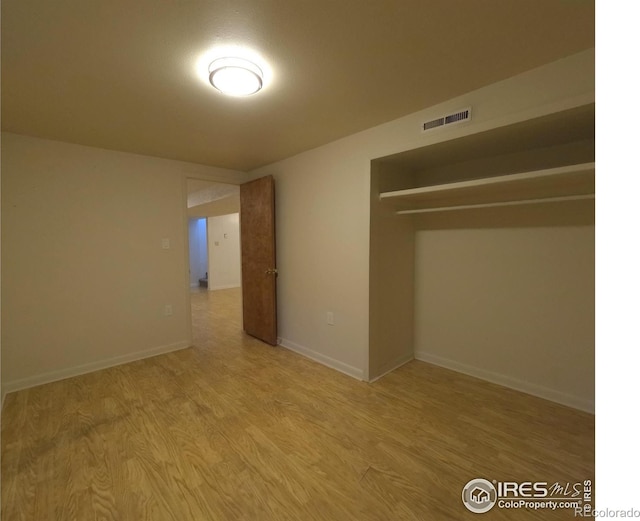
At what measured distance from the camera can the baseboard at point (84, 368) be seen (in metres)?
2.61

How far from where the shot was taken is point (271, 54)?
159 cm

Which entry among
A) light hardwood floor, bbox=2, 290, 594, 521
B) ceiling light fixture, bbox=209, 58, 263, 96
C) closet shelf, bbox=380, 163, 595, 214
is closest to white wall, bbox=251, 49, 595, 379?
closet shelf, bbox=380, 163, 595, 214

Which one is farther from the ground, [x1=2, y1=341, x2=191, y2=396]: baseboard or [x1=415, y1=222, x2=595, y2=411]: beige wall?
[x1=415, y1=222, x2=595, y2=411]: beige wall

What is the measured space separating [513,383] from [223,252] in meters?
7.44

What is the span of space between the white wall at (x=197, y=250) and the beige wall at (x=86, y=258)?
5.64 metres

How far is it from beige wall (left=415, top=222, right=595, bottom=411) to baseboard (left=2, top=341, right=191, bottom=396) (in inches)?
118

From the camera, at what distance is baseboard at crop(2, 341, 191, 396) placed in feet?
8.57

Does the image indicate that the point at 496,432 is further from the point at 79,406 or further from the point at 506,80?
the point at 79,406

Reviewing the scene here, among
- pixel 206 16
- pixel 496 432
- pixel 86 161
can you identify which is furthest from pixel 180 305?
pixel 496 432

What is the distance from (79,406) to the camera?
2.32 meters

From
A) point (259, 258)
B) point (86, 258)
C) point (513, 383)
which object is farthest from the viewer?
point (259, 258)
